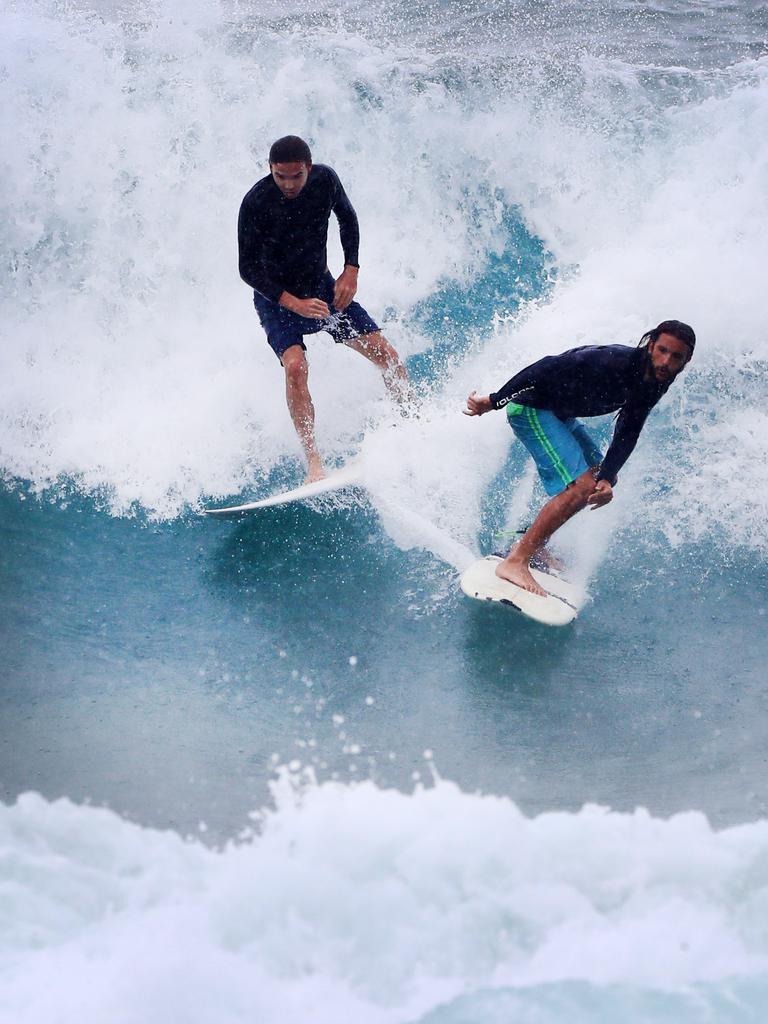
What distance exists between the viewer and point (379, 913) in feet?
9.95

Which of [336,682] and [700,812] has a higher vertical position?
[336,682]

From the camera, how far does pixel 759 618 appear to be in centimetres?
414

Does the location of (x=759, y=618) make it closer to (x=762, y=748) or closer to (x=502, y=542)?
(x=762, y=748)

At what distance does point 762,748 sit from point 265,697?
6.54ft

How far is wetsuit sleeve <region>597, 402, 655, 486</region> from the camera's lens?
358 centimetres

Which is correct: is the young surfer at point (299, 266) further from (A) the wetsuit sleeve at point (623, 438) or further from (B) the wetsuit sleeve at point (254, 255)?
(A) the wetsuit sleeve at point (623, 438)

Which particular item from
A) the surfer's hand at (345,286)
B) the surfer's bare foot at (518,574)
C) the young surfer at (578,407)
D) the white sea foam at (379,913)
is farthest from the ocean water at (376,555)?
the surfer's hand at (345,286)

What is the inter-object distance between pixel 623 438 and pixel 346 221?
178 centimetres

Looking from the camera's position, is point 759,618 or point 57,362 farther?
point 57,362

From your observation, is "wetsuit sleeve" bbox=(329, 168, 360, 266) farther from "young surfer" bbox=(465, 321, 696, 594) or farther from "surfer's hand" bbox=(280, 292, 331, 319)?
"young surfer" bbox=(465, 321, 696, 594)

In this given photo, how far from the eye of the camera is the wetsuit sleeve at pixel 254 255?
415 cm

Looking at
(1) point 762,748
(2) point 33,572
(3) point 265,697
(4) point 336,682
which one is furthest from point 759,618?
(2) point 33,572

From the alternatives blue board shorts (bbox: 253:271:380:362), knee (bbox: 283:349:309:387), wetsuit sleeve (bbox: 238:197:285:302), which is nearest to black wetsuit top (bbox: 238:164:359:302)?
wetsuit sleeve (bbox: 238:197:285:302)

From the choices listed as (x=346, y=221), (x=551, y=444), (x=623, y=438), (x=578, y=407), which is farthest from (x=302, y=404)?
(x=623, y=438)
